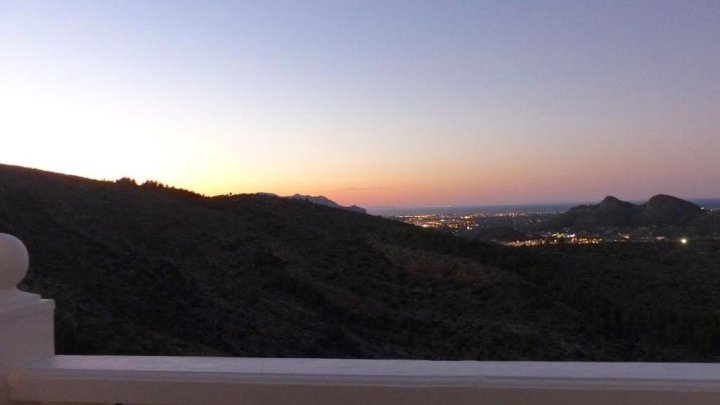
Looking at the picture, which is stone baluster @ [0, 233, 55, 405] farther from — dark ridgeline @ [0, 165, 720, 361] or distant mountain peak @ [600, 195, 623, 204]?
distant mountain peak @ [600, 195, 623, 204]

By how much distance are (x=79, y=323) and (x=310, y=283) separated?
688cm

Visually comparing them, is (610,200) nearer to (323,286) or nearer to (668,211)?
(668,211)

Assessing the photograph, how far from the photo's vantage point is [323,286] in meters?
16.8

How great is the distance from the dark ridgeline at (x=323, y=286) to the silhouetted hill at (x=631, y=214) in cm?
1202

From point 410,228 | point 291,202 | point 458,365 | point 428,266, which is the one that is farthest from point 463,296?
point 458,365

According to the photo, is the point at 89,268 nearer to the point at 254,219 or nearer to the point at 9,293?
the point at 254,219

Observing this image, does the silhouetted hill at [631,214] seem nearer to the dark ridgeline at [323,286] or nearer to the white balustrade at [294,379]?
the dark ridgeline at [323,286]

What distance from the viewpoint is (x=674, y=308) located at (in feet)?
57.0

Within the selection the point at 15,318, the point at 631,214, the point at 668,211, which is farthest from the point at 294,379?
the point at 668,211

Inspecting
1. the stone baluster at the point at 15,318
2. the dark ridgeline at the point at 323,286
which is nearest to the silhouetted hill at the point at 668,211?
the dark ridgeline at the point at 323,286

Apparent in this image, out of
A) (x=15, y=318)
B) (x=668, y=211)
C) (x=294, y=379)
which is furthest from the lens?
(x=668, y=211)

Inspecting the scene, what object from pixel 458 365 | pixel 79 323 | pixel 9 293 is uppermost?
pixel 9 293

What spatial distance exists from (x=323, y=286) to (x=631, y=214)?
2589 cm

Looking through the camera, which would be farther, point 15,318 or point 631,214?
point 631,214
